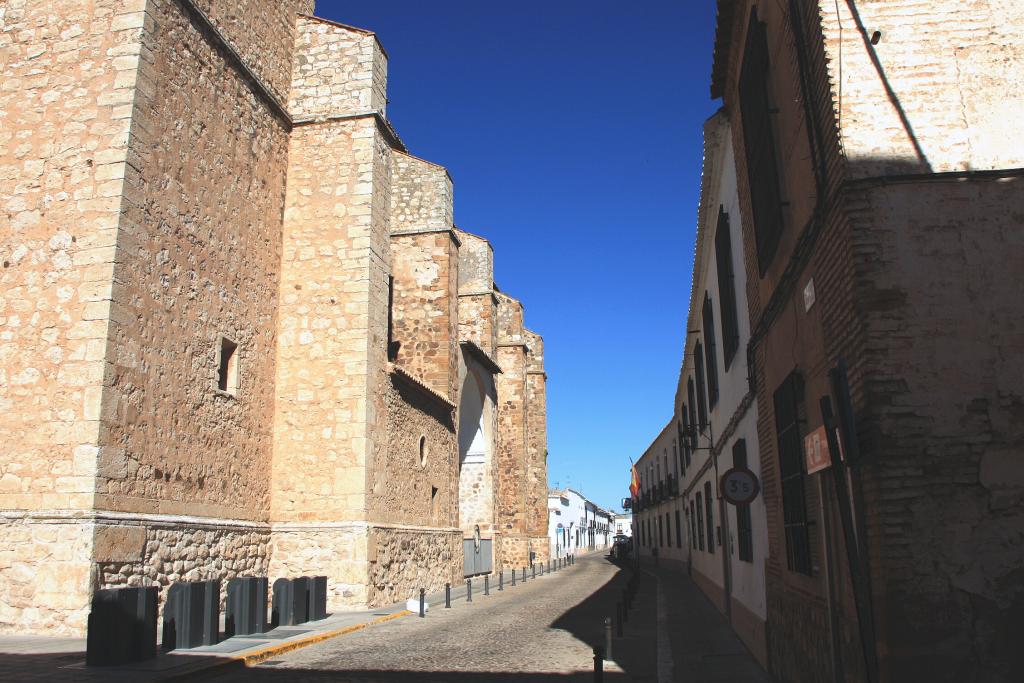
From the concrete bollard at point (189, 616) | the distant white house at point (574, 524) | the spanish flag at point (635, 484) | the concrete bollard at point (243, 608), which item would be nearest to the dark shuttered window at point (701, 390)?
the concrete bollard at point (243, 608)

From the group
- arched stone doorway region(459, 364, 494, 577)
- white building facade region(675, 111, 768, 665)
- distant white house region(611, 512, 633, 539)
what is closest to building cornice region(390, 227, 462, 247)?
arched stone doorway region(459, 364, 494, 577)

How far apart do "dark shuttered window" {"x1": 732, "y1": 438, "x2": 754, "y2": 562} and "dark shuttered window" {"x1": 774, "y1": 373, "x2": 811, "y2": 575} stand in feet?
8.06

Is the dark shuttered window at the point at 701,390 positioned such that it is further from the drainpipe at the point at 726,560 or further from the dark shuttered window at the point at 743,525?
the dark shuttered window at the point at 743,525

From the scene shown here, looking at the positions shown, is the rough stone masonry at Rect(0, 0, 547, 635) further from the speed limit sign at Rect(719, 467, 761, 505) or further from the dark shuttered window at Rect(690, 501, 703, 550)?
the dark shuttered window at Rect(690, 501, 703, 550)

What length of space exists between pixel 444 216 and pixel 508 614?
384 inches

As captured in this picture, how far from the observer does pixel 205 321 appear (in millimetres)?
11352

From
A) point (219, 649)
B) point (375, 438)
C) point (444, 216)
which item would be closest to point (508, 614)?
point (375, 438)

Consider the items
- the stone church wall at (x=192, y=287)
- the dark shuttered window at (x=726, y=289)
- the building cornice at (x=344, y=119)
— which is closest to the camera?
the stone church wall at (x=192, y=287)

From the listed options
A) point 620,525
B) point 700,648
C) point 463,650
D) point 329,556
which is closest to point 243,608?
point 463,650

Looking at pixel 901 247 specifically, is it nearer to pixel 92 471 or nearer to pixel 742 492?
pixel 742 492

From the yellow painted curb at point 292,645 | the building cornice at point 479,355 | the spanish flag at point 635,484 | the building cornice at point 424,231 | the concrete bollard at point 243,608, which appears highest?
the building cornice at point 424,231

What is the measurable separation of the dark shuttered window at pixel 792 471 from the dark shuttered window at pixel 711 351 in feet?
22.1

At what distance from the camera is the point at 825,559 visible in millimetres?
4621

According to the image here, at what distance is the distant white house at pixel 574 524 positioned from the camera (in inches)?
2381
